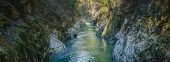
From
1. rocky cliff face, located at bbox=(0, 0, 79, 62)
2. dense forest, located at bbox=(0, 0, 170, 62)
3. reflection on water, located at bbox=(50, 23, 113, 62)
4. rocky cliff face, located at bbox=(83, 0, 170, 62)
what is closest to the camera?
rocky cliff face, located at bbox=(0, 0, 79, 62)

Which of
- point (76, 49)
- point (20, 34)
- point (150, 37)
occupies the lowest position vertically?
point (76, 49)

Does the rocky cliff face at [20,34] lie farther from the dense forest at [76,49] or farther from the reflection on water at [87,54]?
the reflection on water at [87,54]

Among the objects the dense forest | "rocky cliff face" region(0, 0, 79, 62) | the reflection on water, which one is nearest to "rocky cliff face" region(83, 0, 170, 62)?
the dense forest

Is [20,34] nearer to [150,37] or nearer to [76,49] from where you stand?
[150,37]

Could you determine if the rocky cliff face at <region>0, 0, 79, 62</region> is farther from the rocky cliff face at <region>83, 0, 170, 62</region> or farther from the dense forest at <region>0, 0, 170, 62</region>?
the rocky cliff face at <region>83, 0, 170, 62</region>

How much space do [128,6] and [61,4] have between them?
20579 mm

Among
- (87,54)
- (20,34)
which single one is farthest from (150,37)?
(87,54)

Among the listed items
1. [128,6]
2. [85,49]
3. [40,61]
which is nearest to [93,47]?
[85,49]

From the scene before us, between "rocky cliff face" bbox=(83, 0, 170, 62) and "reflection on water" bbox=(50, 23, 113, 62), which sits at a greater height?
"rocky cliff face" bbox=(83, 0, 170, 62)

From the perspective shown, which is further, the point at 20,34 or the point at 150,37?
the point at 150,37

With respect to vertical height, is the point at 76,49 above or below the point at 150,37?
below

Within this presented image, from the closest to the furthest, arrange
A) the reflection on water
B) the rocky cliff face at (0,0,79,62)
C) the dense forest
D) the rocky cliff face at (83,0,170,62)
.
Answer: the rocky cliff face at (0,0,79,62), the dense forest, the rocky cliff face at (83,0,170,62), the reflection on water

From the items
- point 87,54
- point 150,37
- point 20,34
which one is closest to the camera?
point 20,34

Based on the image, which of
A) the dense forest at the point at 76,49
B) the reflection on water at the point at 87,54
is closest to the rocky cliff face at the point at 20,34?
the dense forest at the point at 76,49
